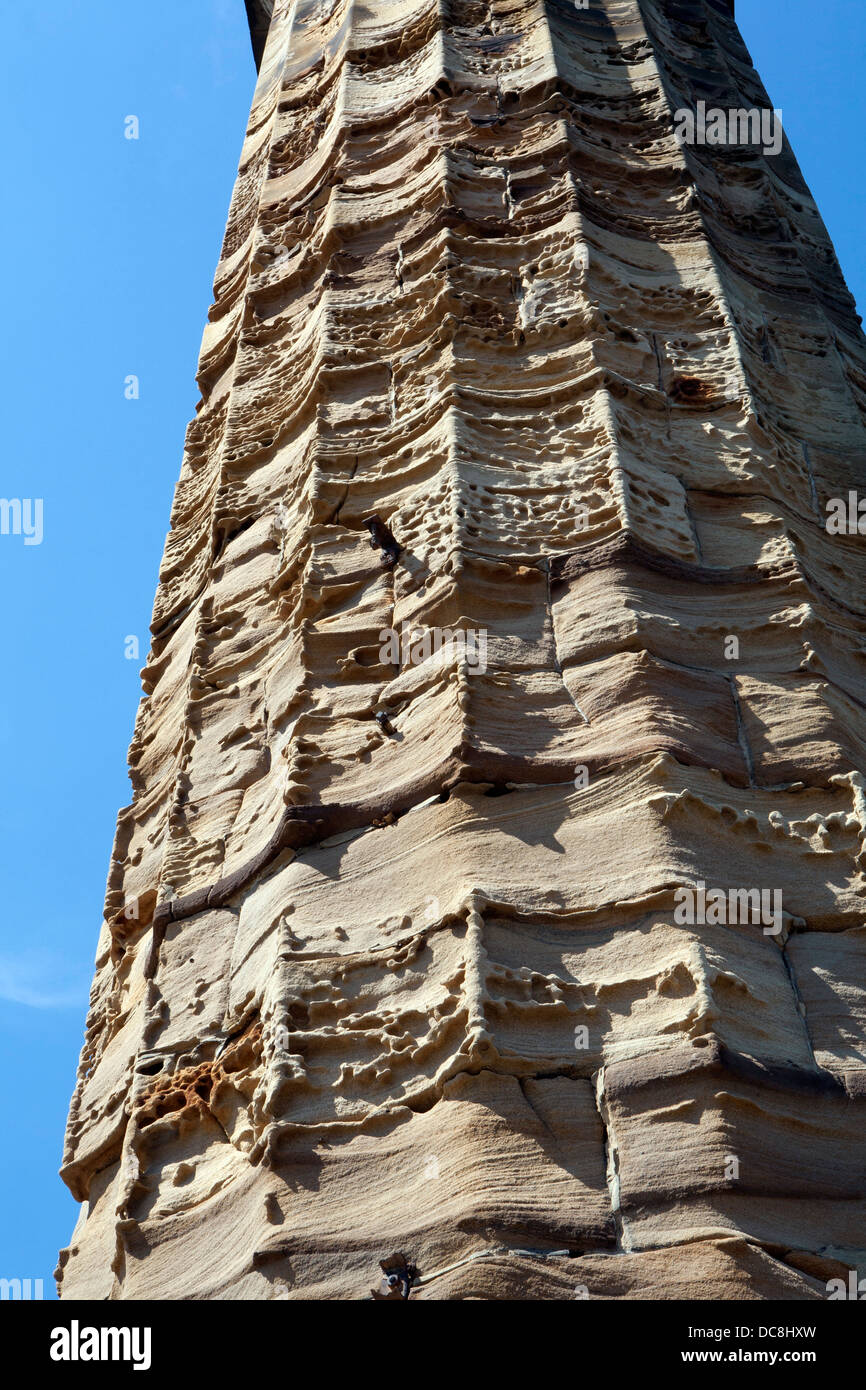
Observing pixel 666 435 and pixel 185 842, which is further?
pixel 666 435

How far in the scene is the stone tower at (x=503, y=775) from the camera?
112 inches

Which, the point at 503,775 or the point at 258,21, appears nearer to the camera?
the point at 503,775

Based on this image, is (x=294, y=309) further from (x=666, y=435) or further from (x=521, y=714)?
(x=521, y=714)

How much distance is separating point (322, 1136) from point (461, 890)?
21.0 inches

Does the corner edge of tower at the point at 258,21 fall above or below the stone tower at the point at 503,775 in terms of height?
above

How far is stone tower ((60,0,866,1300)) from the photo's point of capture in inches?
112

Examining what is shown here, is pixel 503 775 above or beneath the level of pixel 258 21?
beneath

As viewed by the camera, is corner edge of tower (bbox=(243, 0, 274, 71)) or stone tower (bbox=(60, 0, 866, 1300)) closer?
stone tower (bbox=(60, 0, 866, 1300))

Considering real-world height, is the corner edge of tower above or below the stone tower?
above

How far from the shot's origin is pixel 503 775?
3.54 meters

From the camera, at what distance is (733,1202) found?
2.69m

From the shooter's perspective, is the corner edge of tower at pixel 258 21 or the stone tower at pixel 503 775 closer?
the stone tower at pixel 503 775

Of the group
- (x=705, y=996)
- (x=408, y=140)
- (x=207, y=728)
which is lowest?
(x=705, y=996)

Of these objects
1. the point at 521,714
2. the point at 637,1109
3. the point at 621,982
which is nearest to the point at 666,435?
the point at 521,714
